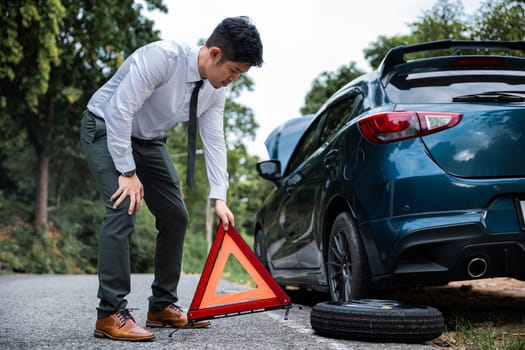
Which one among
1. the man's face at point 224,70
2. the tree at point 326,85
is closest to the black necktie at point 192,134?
the man's face at point 224,70

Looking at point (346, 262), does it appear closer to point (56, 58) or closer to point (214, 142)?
point (214, 142)

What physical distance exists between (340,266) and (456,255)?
108cm

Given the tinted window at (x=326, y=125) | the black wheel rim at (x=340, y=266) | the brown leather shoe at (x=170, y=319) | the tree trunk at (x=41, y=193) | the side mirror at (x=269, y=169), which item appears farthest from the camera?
the tree trunk at (x=41, y=193)

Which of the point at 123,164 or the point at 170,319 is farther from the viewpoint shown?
the point at 170,319

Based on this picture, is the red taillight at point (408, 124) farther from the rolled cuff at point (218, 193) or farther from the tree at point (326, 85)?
the tree at point (326, 85)

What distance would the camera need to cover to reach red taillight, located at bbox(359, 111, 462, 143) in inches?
160

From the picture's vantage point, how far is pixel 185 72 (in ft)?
13.4

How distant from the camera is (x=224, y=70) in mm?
3924

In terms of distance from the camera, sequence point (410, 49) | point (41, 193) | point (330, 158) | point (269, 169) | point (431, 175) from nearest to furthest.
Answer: point (431, 175) → point (410, 49) → point (330, 158) → point (269, 169) → point (41, 193)

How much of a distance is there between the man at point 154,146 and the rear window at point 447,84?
104 cm

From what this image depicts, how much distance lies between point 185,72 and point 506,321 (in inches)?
107

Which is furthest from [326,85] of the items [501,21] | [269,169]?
[269,169]

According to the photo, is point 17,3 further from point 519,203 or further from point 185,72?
point 519,203

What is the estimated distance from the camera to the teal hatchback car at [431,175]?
12.9 feet
